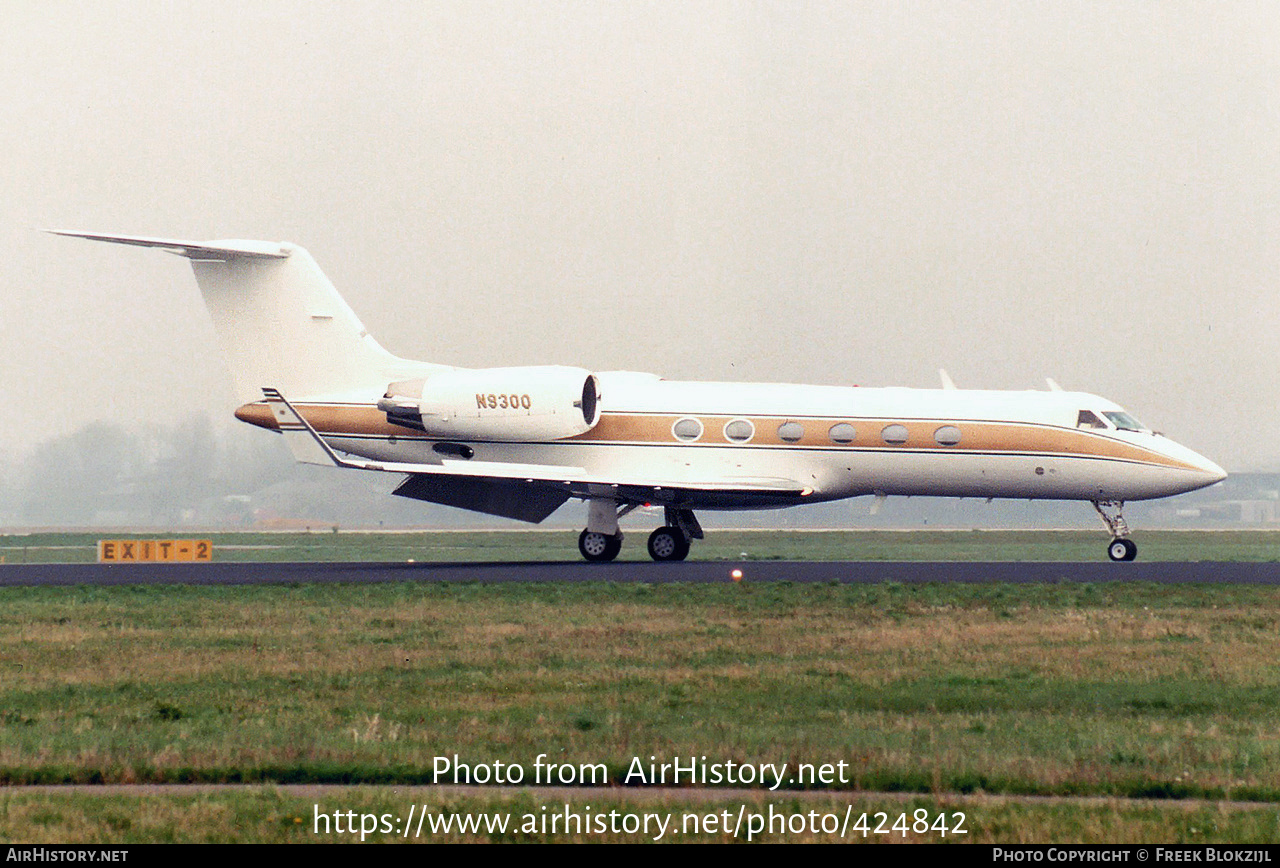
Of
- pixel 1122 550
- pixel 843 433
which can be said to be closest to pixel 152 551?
pixel 843 433

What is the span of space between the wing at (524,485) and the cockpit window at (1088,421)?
233 inches

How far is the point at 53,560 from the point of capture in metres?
45.8

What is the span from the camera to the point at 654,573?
29.6 m

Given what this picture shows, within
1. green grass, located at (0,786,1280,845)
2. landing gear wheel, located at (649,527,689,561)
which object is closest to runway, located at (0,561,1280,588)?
landing gear wheel, located at (649,527,689,561)

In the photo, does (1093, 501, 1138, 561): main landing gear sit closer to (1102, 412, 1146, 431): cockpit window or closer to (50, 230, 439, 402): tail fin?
(1102, 412, 1146, 431): cockpit window

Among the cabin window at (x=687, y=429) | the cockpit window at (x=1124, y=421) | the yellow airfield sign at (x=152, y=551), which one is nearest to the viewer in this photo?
the cockpit window at (x=1124, y=421)

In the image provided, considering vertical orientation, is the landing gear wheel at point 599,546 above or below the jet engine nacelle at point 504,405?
below

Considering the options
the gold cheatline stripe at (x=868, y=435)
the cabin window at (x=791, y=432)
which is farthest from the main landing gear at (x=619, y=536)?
the cabin window at (x=791, y=432)

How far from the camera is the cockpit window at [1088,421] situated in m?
32.4

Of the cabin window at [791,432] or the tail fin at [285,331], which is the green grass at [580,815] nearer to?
the cabin window at [791,432]

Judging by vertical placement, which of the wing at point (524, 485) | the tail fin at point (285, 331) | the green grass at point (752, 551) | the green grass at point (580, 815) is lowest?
the green grass at point (752, 551)

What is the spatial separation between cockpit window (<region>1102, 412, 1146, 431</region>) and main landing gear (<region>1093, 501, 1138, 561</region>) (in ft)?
5.65

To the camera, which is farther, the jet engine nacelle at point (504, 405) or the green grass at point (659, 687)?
the jet engine nacelle at point (504, 405)

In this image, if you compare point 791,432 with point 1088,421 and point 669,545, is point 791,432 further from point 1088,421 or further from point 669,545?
point 1088,421
